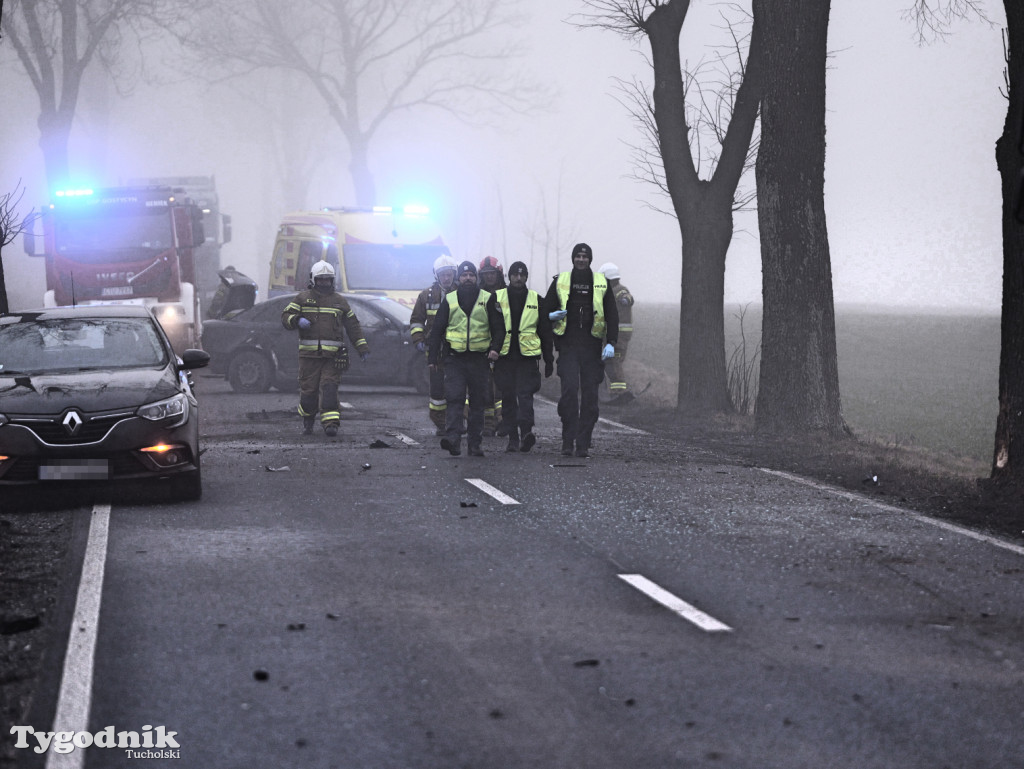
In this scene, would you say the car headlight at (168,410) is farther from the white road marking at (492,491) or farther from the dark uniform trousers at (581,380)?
the dark uniform trousers at (581,380)

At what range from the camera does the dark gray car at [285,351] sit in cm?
2083

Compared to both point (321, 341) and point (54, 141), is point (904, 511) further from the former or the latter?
point (54, 141)

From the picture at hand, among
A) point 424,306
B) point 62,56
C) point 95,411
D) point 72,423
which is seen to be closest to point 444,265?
point 424,306

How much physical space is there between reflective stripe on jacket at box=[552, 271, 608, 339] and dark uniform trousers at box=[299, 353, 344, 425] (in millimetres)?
3194

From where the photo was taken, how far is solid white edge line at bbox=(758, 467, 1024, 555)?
9.10 m

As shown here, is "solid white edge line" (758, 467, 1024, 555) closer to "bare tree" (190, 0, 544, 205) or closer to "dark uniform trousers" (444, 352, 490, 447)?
"dark uniform trousers" (444, 352, 490, 447)

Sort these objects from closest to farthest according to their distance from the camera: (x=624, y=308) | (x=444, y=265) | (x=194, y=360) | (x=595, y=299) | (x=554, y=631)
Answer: (x=554, y=631)
(x=194, y=360)
(x=595, y=299)
(x=444, y=265)
(x=624, y=308)

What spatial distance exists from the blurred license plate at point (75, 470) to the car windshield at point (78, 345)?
1139 mm

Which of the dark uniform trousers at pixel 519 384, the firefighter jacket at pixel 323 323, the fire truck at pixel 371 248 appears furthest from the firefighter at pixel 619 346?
the dark uniform trousers at pixel 519 384

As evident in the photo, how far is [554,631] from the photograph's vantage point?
21.6 ft

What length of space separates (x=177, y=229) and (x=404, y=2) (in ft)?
112

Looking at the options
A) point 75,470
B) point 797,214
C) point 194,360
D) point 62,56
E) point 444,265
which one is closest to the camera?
point 75,470

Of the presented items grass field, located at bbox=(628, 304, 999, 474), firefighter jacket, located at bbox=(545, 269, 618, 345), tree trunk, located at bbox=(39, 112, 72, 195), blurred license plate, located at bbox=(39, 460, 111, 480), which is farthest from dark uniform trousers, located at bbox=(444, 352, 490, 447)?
tree trunk, located at bbox=(39, 112, 72, 195)

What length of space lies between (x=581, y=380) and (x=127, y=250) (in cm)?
1329
